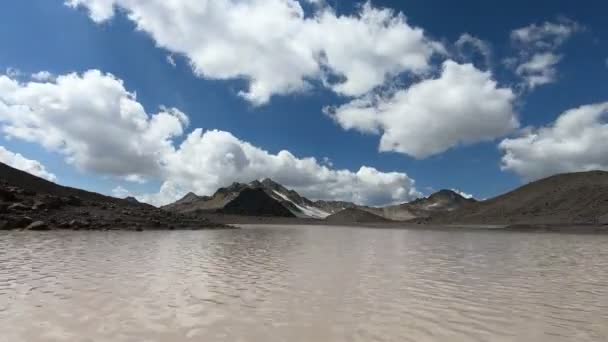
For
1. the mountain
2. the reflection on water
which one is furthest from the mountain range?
the reflection on water

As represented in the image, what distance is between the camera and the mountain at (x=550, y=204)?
371 ft

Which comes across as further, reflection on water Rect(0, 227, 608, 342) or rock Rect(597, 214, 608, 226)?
rock Rect(597, 214, 608, 226)

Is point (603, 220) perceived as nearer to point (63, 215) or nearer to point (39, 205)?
point (63, 215)

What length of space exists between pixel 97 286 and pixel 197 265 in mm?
6643

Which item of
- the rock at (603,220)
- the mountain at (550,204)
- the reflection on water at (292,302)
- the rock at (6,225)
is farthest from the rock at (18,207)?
the mountain at (550,204)

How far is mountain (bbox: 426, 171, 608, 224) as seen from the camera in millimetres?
113188

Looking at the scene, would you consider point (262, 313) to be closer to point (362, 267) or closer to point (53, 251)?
point (362, 267)

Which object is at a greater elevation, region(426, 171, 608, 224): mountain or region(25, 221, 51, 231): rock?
region(426, 171, 608, 224): mountain

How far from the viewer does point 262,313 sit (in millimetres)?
10625

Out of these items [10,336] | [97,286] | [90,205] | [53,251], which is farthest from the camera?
[90,205]

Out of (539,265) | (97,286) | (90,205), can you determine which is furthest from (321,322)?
(90,205)

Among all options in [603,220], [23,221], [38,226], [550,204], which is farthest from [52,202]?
[550,204]

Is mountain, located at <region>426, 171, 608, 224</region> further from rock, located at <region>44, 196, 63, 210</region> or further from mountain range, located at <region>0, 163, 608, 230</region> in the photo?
rock, located at <region>44, 196, 63, 210</region>

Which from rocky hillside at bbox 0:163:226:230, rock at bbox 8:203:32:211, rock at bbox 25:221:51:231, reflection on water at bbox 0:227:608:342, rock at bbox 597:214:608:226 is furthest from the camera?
rock at bbox 597:214:608:226
